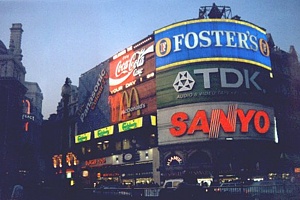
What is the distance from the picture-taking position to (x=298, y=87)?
39625mm

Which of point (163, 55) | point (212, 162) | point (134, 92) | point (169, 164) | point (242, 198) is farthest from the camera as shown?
point (134, 92)

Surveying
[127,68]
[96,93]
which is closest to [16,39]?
[96,93]

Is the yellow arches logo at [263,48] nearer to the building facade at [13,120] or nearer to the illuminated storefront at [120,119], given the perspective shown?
the illuminated storefront at [120,119]

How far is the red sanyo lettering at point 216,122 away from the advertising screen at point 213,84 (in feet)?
4.48

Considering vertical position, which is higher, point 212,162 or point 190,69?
point 190,69

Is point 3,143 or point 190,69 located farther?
point 3,143

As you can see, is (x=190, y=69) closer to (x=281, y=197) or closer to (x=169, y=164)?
(x=169, y=164)

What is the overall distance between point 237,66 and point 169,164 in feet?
40.6

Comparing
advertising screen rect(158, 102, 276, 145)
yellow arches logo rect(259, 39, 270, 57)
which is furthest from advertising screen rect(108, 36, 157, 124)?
yellow arches logo rect(259, 39, 270, 57)

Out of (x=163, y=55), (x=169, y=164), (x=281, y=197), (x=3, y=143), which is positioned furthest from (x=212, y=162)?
(x=3, y=143)

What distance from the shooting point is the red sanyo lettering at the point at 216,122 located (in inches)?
1089

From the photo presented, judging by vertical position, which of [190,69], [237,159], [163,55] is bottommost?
[237,159]

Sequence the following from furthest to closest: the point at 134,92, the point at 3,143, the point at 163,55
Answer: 1. the point at 3,143
2. the point at 134,92
3. the point at 163,55

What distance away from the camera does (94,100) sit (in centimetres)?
4209
